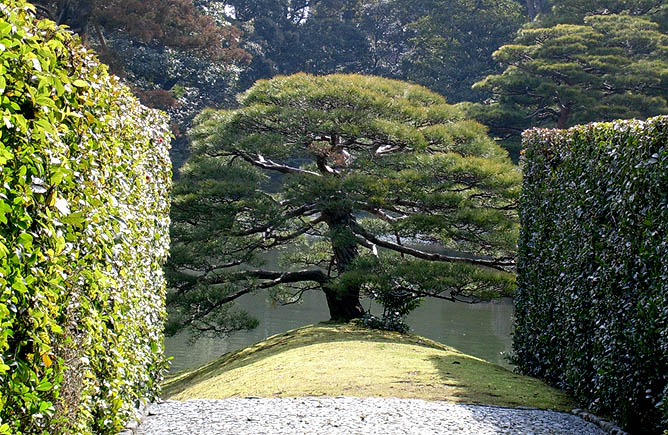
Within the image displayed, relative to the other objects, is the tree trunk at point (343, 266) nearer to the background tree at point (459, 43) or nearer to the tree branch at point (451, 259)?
the tree branch at point (451, 259)

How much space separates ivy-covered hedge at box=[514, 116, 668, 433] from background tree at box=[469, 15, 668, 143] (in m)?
11.4

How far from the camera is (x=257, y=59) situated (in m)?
34.0

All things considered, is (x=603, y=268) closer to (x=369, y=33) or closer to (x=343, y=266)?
(x=343, y=266)

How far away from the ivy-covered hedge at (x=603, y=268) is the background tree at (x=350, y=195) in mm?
2176

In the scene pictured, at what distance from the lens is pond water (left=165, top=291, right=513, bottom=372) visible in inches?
531

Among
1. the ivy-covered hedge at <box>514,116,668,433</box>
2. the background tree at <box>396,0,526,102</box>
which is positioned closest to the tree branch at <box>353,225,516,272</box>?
the ivy-covered hedge at <box>514,116,668,433</box>

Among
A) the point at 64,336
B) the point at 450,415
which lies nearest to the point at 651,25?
the point at 450,415

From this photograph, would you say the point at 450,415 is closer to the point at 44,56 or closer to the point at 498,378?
the point at 498,378

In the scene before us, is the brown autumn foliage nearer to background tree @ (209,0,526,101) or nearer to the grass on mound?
background tree @ (209,0,526,101)

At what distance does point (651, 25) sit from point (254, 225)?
43.5ft

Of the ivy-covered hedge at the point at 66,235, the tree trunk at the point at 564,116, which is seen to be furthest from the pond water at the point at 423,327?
the ivy-covered hedge at the point at 66,235

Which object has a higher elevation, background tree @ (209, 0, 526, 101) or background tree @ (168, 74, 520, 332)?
background tree @ (209, 0, 526, 101)

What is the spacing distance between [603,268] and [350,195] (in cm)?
480

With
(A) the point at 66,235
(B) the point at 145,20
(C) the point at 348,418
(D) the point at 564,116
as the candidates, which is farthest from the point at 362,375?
(B) the point at 145,20
